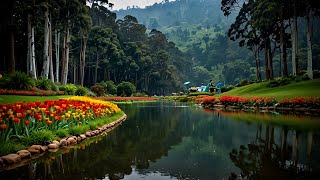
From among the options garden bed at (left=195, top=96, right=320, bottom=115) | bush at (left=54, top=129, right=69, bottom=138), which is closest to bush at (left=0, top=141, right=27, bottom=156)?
bush at (left=54, top=129, right=69, bottom=138)

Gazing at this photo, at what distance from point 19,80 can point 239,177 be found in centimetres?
2010

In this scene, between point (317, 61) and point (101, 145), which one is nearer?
point (101, 145)

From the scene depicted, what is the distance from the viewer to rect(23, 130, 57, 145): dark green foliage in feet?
26.5

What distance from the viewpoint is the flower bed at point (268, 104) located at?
19.2m

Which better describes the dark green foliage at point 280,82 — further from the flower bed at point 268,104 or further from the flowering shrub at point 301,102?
the flowering shrub at point 301,102

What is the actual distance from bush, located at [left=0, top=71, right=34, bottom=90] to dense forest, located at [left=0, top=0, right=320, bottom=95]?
13.2 feet

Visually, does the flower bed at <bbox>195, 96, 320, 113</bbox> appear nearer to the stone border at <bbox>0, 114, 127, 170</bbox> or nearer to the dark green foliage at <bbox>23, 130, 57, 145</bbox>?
the stone border at <bbox>0, 114, 127, 170</bbox>

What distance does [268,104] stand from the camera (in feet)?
77.3

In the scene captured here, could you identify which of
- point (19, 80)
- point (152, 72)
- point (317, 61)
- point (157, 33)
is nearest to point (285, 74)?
point (19, 80)

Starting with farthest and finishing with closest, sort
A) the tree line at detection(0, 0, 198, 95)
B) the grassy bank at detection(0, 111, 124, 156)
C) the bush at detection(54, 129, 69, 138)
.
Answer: the tree line at detection(0, 0, 198, 95)
the bush at detection(54, 129, 69, 138)
the grassy bank at detection(0, 111, 124, 156)

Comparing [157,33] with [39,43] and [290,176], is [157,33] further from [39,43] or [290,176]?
[290,176]

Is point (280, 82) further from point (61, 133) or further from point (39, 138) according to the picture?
point (39, 138)

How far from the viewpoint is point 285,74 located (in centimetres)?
3478

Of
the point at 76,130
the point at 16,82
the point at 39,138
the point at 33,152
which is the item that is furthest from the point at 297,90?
the point at 33,152
